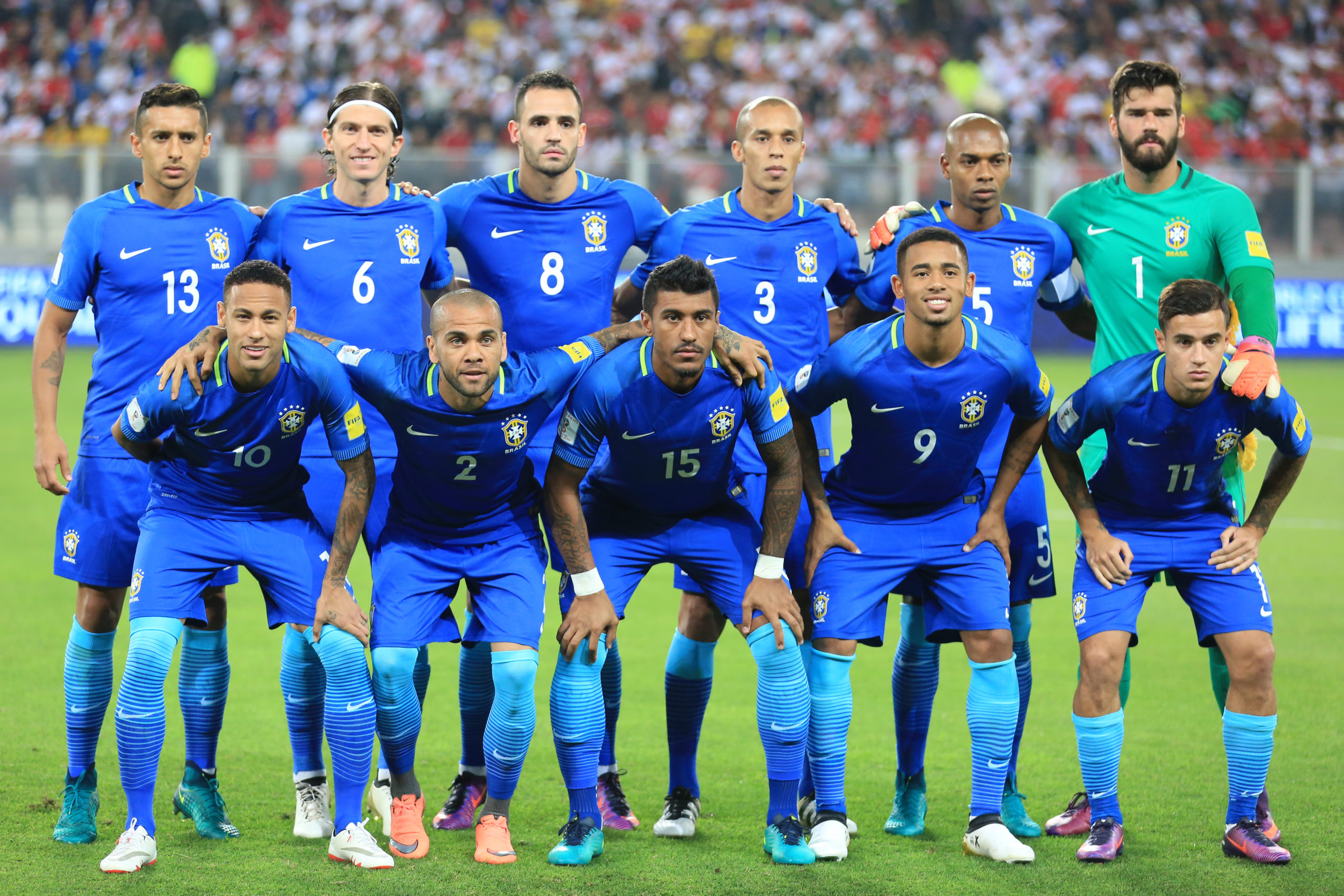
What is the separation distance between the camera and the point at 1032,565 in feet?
17.8

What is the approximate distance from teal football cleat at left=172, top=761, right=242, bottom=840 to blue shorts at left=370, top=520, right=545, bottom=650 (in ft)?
2.82

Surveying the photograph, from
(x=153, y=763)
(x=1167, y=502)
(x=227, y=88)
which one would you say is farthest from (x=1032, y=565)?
(x=227, y=88)

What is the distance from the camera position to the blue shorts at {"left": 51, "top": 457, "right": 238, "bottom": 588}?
16.9 feet

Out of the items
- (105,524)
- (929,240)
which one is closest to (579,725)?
(105,524)

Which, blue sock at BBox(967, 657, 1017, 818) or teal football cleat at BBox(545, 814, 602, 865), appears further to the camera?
blue sock at BBox(967, 657, 1017, 818)

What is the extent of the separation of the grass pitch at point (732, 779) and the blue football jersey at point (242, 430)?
1.19 m

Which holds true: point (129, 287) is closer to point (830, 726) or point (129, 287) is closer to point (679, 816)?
point (679, 816)

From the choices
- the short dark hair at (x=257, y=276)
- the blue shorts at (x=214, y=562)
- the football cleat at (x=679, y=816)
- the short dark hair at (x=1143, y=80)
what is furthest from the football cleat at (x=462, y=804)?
the short dark hair at (x=1143, y=80)

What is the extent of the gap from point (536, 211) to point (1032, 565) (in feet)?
7.74

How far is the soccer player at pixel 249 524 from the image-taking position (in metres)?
4.67

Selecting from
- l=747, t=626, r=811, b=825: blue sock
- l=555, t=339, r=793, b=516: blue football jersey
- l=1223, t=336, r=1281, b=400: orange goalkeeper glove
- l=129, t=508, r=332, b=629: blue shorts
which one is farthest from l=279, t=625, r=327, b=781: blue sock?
l=1223, t=336, r=1281, b=400: orange goalkeeper glove

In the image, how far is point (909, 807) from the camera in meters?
5.22

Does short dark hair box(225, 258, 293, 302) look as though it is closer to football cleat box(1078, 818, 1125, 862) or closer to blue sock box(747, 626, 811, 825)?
blue sock box(747, 626, 811, 825)

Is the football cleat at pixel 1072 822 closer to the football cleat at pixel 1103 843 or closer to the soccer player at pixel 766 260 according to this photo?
the football cleat at pixel 1103 843
